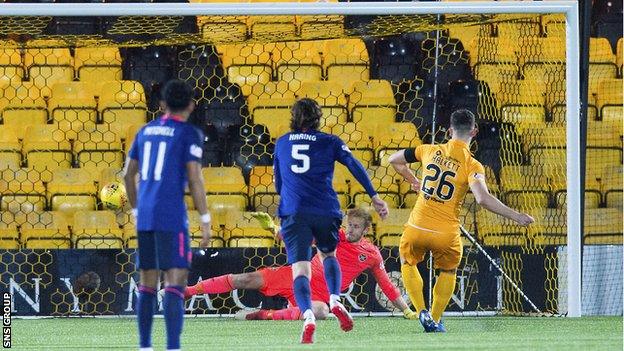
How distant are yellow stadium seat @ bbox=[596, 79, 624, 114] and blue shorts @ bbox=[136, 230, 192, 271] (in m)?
9.30

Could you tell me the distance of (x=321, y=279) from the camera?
38.0 feet

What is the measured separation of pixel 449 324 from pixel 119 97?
540 cm

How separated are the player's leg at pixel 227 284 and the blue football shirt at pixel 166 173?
4.58m

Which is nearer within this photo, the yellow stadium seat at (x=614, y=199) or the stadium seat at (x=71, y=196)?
the stadium seat at (x=71, y=196)

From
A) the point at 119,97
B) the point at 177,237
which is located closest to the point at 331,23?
the point at 119,97

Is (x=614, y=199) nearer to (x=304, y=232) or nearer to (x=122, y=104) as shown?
(x=122, y=104)

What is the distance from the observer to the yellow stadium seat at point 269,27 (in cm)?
1257

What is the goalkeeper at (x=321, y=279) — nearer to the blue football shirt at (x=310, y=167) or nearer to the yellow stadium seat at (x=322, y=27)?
the yellow stadium seat at (x=322, y=27)

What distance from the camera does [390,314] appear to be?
12.2 m

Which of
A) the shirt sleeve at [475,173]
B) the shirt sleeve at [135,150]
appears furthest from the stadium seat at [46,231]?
the shirt sleeve at [135,150]

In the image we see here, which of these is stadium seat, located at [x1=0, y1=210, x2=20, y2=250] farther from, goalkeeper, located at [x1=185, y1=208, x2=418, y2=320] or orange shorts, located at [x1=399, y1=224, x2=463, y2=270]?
orange shorts, located at [x1=399, y1=224, x2=463, y2=270]

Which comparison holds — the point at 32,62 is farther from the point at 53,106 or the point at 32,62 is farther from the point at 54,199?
the point at 54,199

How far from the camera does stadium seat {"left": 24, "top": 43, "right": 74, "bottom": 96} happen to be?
15.0 metres

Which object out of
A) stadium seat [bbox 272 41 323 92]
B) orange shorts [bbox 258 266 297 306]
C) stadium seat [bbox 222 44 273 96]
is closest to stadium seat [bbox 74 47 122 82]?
stadium seat [bbox 222 44 273 96]
